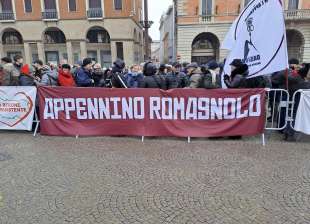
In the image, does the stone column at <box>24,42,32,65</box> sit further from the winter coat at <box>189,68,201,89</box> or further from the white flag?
the white flag

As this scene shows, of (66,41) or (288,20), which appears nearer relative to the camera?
(288,20)

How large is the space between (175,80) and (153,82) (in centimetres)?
128

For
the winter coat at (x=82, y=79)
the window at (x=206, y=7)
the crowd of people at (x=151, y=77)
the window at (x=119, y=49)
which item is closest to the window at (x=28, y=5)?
the window at (x=119, y=49)

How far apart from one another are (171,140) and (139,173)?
180 cm

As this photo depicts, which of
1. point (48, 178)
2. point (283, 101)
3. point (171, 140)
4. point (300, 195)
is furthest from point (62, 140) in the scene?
point (283, 101)

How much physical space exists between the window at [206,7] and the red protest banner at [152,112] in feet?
91.4

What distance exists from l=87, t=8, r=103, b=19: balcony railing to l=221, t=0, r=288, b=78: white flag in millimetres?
28183

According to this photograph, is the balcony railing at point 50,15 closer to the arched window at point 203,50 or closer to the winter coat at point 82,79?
the arched window at point 203,50

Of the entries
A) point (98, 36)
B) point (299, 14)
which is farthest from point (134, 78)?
point (299, 14)

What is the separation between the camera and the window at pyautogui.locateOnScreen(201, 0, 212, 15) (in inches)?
1192

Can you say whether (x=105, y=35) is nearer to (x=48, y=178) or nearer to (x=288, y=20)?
(x=288, y=20)

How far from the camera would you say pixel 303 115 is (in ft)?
17.7

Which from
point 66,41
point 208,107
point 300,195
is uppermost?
point 66,41

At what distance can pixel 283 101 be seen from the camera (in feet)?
18.7
